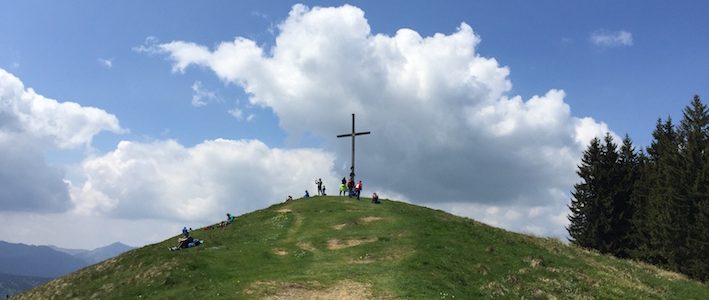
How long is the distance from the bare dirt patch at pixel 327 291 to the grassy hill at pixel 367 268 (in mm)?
57

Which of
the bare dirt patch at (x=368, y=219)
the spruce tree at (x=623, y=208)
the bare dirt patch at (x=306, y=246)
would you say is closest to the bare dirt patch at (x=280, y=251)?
the bare dirt patch at (x=306, y=246)

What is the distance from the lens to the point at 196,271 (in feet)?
113

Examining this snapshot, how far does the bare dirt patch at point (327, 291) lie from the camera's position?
27.9 metres

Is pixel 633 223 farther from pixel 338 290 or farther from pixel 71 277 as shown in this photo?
pixel 71 277

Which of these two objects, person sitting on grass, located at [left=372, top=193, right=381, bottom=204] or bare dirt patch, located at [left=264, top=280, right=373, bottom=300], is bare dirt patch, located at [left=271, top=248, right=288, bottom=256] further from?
person sitting on grass, located at [left=372, top=193, right=381, bottom=204]

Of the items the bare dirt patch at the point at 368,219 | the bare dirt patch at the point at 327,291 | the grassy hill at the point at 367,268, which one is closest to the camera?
the bare dirt patch at the point at 327,291

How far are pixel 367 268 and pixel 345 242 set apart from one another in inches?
329

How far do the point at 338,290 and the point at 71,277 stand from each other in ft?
90.2

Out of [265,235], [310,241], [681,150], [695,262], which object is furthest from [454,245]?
[681,150]

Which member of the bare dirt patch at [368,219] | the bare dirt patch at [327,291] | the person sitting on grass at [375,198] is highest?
the person sitting on grass at [375,198]

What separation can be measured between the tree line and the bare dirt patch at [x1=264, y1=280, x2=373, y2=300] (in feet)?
132

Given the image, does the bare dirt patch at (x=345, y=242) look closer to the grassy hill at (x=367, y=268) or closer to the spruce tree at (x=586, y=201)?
the grassy hill at (x=367, y=268)

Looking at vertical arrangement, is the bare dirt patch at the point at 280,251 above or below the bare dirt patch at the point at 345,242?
below

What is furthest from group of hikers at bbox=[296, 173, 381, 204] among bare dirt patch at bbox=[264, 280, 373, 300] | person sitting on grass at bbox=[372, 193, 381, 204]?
bare dirt patch at bbox=[264, 280, 373, 300]
